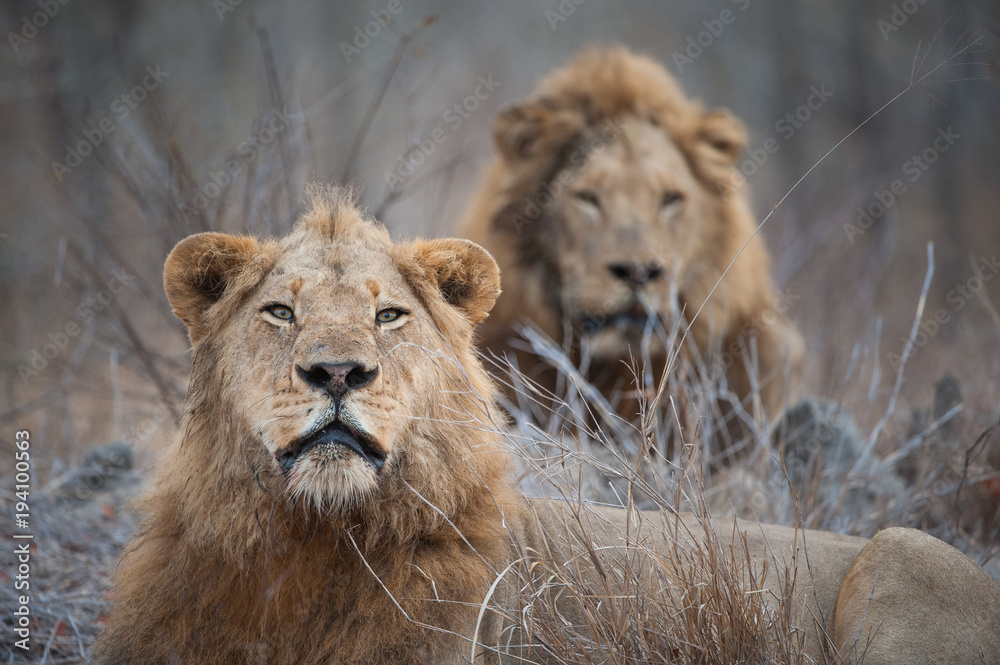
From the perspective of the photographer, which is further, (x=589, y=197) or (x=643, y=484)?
(x=589, y=197)

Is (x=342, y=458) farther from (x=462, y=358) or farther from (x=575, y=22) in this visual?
(x=575, y=22)

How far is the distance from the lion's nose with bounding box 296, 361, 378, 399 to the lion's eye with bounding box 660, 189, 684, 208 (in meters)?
3.48

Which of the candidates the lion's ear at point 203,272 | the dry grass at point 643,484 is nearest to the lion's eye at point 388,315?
the lion's ear at point 203,272

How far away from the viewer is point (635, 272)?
5.02 m

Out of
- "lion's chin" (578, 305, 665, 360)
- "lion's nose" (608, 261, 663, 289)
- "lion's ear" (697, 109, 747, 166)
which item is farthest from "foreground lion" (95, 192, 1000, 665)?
"lion's ear" (697, 109, 747, 166)

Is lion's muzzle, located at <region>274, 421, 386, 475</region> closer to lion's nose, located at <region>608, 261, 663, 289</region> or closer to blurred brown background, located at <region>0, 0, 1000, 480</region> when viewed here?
blurred brown background, located at <region>0, 0, 1000, 480</region>

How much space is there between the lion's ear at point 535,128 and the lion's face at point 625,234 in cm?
27

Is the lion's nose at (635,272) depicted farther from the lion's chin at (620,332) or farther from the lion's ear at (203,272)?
the lion's ear at (203,272)

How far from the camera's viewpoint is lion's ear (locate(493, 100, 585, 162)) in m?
5.70

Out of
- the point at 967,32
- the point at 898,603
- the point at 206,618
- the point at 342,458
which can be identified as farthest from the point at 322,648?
the point at 967,32

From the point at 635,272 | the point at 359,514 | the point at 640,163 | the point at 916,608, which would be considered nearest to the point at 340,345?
the point at 359,514

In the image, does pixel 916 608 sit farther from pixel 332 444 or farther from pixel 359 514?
pixel 332 444

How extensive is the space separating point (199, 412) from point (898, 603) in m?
2.28

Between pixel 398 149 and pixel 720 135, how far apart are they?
11.2 m
